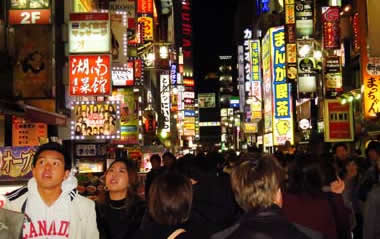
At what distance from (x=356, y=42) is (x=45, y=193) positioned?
24379mm

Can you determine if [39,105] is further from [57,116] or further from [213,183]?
[213,183]

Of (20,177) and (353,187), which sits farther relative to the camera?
(353,187)

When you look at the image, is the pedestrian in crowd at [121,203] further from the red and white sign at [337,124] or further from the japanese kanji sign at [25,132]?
the red and white sign at [337,124]

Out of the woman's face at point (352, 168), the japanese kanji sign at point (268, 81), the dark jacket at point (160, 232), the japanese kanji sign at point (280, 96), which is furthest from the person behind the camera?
the japanese kanji sign at point (268, 81)

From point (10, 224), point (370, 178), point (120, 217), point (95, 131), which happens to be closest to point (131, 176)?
point (120, 217)

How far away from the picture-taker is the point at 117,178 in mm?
5996

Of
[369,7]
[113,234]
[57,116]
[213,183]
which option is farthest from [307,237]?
[57,116]

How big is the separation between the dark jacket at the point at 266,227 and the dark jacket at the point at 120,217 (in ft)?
6.77

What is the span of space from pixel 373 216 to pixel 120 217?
2365 millimetres

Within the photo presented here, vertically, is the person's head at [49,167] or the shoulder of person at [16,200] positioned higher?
the person's head at [49,167]

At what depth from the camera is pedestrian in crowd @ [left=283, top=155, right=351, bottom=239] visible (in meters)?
5.48

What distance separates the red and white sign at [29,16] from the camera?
18.1 metres

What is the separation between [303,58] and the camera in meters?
33.6

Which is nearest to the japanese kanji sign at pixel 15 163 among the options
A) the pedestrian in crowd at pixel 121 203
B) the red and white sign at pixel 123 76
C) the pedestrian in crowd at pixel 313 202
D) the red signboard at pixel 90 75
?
the pedestrian in crowd at pixel 121 203
